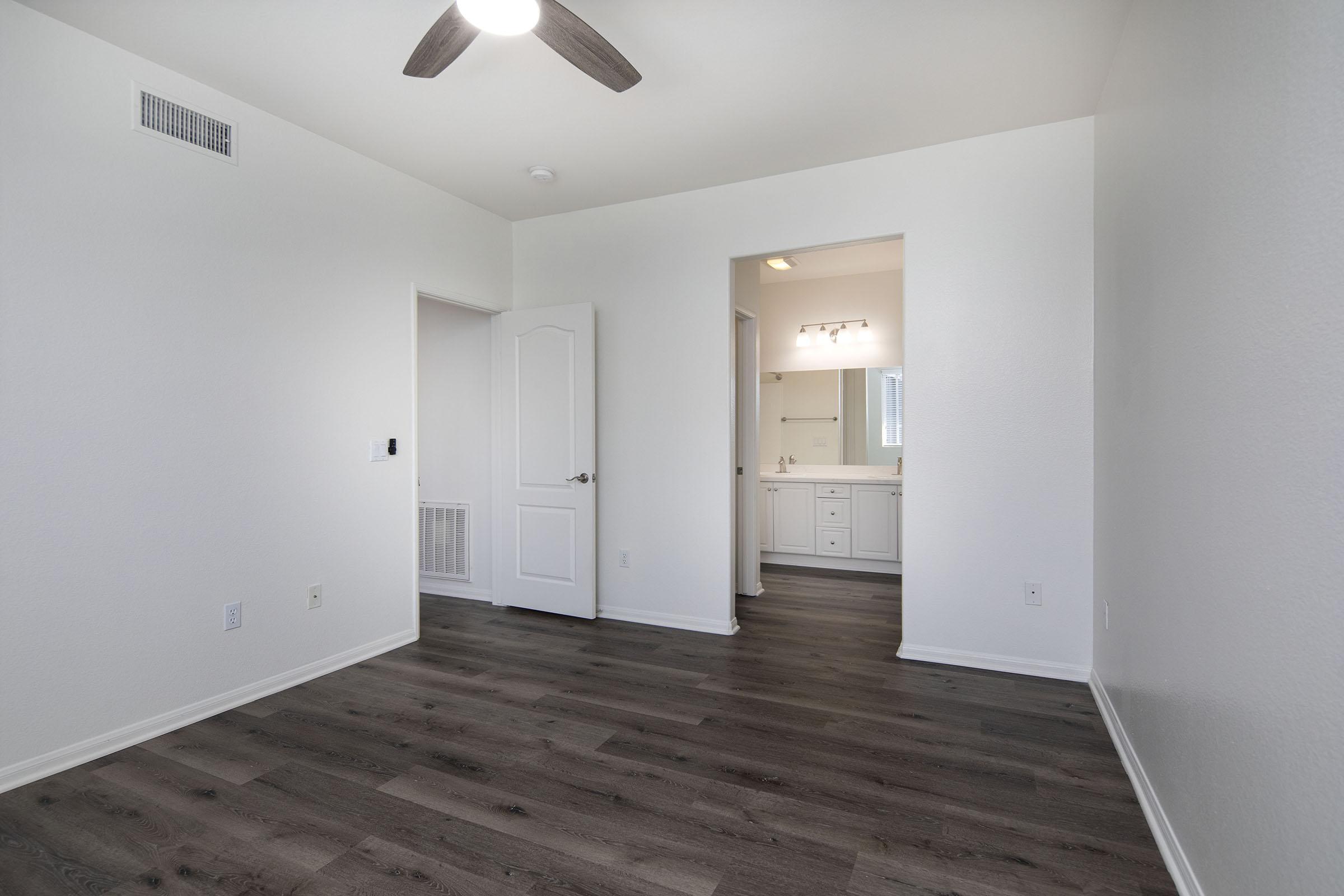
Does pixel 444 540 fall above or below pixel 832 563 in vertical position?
above

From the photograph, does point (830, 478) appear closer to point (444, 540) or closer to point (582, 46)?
point (444, 540)

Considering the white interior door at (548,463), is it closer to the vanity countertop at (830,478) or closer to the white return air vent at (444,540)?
the white return air vent at (444,540)

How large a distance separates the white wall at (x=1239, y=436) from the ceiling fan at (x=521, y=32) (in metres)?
1.64

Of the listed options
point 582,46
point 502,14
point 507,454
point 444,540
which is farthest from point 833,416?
point 502,14

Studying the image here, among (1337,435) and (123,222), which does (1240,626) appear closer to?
(1337,435)

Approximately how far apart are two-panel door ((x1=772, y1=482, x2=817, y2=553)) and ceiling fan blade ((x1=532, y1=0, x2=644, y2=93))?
413 cm

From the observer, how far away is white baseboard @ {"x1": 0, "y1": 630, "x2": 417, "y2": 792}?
2346mm

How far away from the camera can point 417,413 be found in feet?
13.9

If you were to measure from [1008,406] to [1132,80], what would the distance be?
146 centimetres

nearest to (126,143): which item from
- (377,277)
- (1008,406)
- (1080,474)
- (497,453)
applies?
(377,277)

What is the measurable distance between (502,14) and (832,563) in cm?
497

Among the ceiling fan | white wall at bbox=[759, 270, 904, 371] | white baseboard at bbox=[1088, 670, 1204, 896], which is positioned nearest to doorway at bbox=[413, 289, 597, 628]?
the ceiling fan

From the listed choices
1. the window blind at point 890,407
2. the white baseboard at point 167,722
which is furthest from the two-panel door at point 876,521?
the white baseboard at point 167,722

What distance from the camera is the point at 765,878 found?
1817 millimetres
